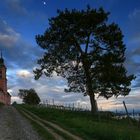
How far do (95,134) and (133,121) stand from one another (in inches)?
465

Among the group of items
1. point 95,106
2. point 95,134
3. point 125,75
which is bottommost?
point 95,134

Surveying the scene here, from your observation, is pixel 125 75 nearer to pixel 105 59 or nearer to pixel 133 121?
pixel 105 59

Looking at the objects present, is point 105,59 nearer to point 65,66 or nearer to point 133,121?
point 65,66

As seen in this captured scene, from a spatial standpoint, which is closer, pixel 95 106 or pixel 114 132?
pixel 114 132

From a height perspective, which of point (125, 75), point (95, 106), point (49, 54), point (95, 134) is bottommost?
point (95, 134)

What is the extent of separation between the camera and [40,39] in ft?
185

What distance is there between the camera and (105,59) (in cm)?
5312

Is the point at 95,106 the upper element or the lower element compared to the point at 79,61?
lower

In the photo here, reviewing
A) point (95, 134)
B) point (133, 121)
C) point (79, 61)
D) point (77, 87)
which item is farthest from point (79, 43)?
point (95, 134)

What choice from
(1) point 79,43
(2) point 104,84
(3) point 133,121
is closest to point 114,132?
(3) point 133,121

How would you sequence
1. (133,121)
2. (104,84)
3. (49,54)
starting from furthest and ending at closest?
1. (49,54)
2. (104,84)
3. (133,121)

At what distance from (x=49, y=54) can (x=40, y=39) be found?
2.63m

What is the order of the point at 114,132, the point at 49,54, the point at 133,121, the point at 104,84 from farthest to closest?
the point at 49,54 < the point at 104,84 < the point at 133,121 < the point at 114,132

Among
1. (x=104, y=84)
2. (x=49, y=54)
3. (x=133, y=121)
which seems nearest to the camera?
(x=133, y=121)
